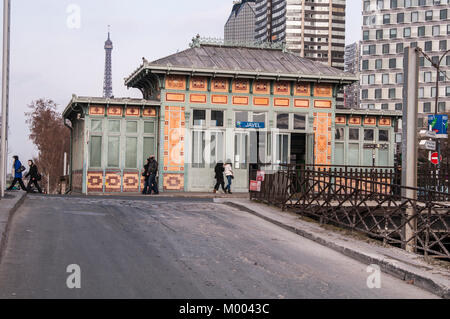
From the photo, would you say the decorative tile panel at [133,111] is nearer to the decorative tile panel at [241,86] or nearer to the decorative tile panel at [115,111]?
the decorative tile panel at [115,111]

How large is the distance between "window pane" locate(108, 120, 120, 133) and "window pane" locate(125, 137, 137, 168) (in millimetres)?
694

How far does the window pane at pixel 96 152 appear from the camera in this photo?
96.0ft

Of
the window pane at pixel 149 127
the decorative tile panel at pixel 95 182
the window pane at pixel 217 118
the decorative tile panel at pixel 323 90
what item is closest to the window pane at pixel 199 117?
the window pane at pixel 217 118

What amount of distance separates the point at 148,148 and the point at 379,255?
20.3m

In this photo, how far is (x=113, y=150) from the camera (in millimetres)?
29516

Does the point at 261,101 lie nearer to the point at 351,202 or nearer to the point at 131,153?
the point at 131,153

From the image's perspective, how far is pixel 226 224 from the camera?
1437 cm

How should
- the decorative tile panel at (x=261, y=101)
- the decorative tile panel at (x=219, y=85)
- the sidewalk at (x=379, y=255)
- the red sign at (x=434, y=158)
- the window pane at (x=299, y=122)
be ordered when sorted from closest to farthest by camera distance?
the sidewalk at (x=379, y=255), the red sign at (x=434, y=158), the decorative tile panel at (x=219, y=85), the decorative tile panel at (x=261, y=101), the window pane at (x=299, y=122)

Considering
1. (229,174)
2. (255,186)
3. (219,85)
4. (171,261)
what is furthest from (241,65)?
(171,261)

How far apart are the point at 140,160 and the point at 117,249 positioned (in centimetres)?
1940

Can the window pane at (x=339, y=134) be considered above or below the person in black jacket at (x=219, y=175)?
above

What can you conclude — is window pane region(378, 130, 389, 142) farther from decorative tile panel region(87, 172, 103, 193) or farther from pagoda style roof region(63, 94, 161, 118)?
decorative tile panel region(87, 172, 103, 193)

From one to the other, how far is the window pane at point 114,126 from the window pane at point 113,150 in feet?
1.07
